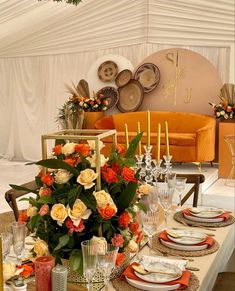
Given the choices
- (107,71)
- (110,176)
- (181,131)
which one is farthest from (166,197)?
(107,71)

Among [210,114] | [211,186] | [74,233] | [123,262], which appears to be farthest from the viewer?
[210,114]

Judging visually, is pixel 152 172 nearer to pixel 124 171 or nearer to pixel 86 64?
pixel 124 171

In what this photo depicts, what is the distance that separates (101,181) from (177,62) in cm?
591

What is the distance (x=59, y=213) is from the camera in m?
1.76

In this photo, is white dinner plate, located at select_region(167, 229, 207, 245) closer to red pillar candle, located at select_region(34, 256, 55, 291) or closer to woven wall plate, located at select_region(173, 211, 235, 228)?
woven wall plate, located at select_region(173, 211, 235, 228)

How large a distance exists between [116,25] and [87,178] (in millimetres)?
6276

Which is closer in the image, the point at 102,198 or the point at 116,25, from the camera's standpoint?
the point at 102,198

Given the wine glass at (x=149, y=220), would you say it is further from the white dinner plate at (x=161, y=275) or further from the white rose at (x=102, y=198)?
the white rose at (x=102, y=198)

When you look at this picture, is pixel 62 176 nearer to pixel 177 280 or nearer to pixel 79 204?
pixel 79 204

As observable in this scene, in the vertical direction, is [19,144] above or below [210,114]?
below

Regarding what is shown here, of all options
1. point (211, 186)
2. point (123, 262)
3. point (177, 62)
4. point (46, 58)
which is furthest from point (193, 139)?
point (123, 262)

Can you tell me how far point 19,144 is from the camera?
927cm

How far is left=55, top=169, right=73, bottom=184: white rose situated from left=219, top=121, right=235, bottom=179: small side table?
4909mm

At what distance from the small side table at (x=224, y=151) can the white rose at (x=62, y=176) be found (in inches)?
193
